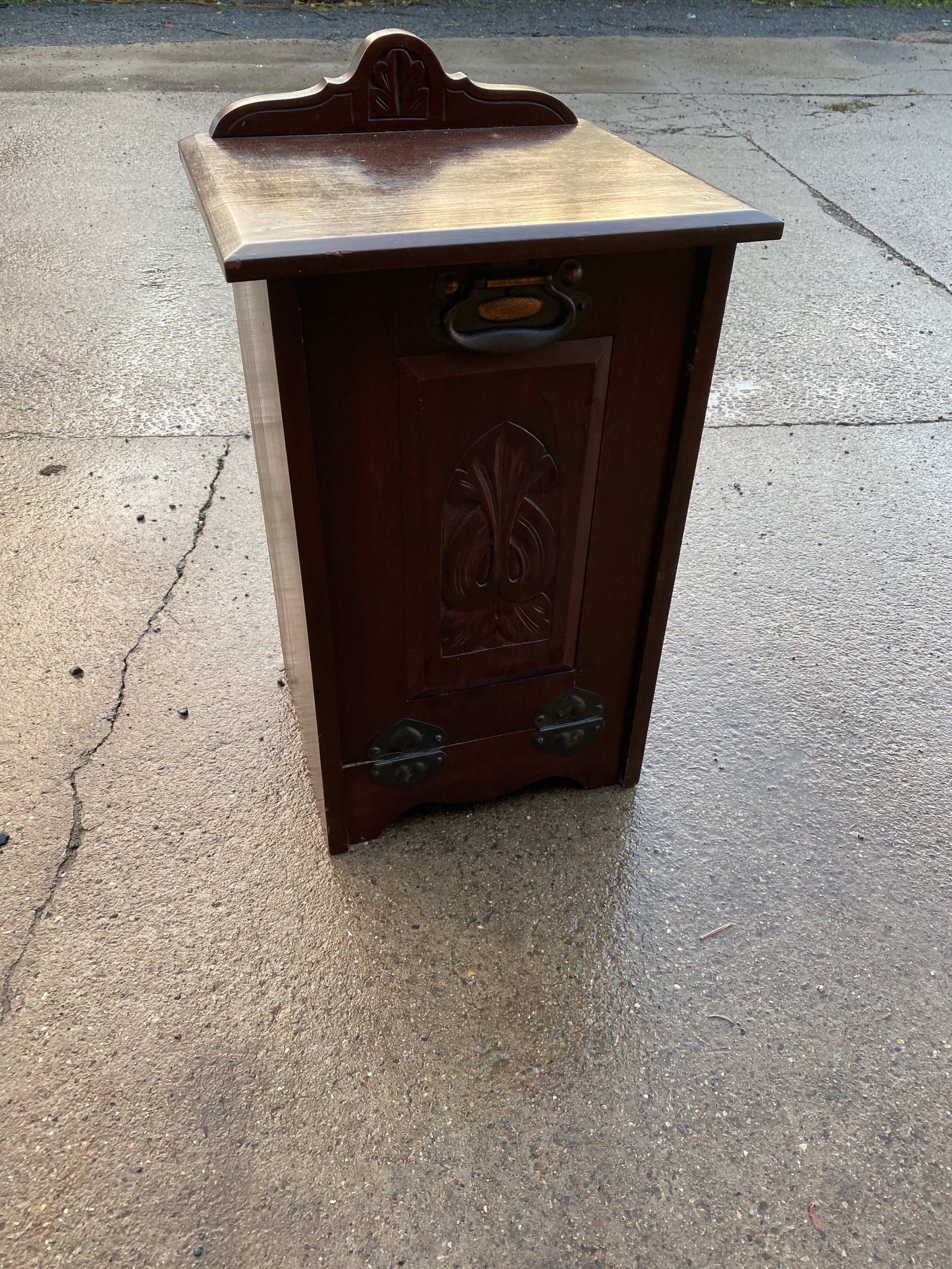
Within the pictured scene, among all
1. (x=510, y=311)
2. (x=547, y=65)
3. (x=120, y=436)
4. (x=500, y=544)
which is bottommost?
(x=120, y=436)

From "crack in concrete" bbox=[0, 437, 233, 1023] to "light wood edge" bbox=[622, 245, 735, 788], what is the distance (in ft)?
3.22

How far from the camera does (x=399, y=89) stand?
1.54 metres

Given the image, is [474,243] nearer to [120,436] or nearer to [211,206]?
[211,206]

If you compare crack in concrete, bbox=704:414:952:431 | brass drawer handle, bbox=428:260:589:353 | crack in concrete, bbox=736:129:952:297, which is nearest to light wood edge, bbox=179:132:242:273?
brass drawer handle, bbox=428:260:589:353

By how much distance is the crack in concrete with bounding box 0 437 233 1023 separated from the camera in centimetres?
146

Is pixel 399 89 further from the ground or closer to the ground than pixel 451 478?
further from the ground

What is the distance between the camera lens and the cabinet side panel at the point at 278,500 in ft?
4.12

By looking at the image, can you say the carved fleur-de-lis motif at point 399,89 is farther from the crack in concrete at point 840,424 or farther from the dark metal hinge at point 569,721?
the crack in concrete at point 840,424

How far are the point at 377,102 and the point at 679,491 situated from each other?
31.2 inches

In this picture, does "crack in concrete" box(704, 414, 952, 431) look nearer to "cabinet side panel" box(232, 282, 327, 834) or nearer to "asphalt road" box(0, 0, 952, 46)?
"cabinet side panel" box(232, 282, 327, 834)

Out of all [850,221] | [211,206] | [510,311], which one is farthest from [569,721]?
[850,221]

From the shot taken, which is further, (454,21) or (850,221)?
(454,21)

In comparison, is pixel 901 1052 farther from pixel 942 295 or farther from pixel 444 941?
pixel 942 295

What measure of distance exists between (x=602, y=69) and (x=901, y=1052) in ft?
22.0
